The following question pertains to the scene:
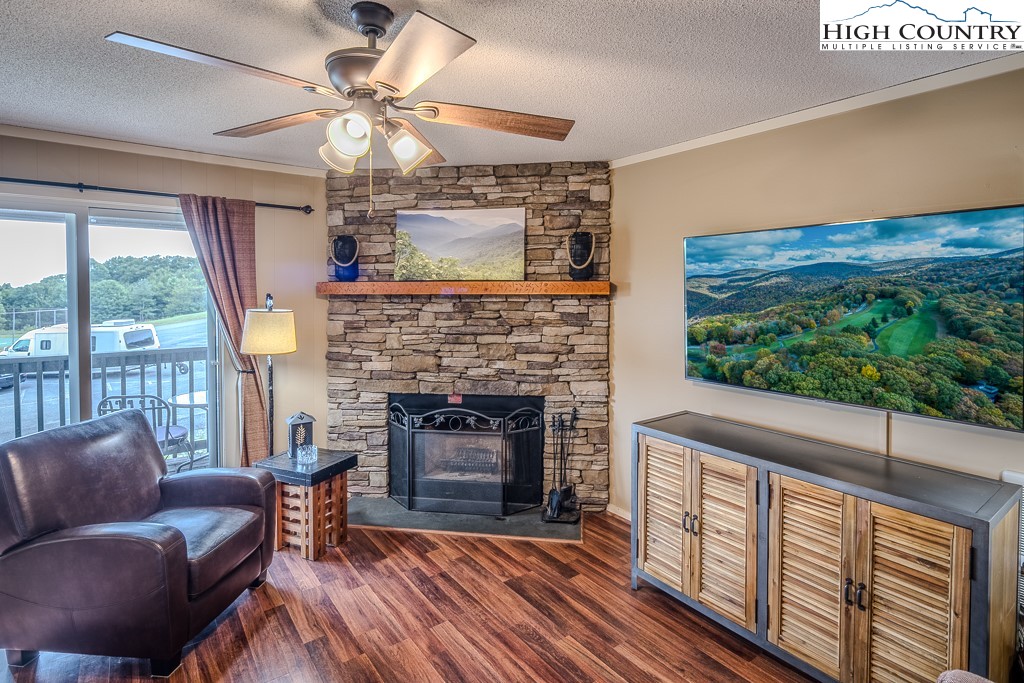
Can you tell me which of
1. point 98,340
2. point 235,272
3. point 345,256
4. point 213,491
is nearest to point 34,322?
point 98,340

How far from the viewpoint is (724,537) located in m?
2.40

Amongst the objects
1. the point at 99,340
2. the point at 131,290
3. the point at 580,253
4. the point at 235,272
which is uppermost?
the point at 580,253

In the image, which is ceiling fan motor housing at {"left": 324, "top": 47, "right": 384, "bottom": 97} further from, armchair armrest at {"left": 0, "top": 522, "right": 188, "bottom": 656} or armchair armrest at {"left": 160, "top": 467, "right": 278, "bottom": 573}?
armchair armrest at {"left": 160, "top": 467, "right": 278, "bottom": 573}

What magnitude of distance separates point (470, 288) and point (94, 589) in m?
2.50

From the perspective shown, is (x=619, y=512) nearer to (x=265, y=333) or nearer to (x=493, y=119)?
(x=265, y=333)

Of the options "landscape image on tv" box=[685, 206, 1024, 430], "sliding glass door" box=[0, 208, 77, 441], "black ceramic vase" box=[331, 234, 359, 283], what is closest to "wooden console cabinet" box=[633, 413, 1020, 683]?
"landscape image on tv" box=[685, 206, 1024, 430]

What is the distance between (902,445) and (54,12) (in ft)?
12.1

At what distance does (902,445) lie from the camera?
7.61 feet

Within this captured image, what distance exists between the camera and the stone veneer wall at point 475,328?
3.65 m

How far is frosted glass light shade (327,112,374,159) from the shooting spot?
163 cm

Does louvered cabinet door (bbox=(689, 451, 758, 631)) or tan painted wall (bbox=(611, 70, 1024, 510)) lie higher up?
tan painted wall (bbox=(611, 70, 1024, 510))

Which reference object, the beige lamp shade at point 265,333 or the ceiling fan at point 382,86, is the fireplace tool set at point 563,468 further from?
the ceiling fan at point 382,86

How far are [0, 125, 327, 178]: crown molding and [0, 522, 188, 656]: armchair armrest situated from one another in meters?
2.32

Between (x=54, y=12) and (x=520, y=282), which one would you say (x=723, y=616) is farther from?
(x=54, y=12)
